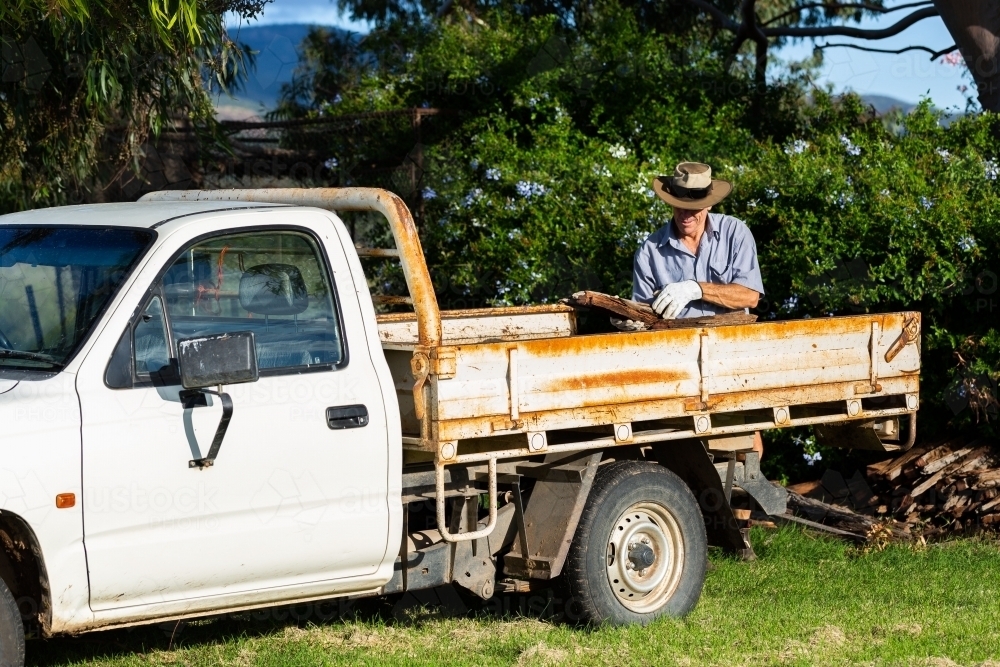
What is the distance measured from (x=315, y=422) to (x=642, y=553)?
6.15 ft

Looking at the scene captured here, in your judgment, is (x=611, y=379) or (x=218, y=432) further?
(x=611, y=379)

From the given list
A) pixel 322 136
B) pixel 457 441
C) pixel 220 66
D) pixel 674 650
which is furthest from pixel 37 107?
pixel 674 650

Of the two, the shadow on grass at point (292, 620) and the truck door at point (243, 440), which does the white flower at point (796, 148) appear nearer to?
the shadow on grass at point (292, 620)

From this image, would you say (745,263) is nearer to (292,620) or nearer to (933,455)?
(933,455)

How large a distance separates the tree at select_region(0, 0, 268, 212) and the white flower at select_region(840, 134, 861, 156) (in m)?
4.34

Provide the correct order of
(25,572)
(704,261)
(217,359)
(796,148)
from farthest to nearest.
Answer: (796,148) < (704,261) < (25,572) < (217,359)

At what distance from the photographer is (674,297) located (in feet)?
23.4

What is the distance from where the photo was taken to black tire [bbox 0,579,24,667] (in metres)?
4.47

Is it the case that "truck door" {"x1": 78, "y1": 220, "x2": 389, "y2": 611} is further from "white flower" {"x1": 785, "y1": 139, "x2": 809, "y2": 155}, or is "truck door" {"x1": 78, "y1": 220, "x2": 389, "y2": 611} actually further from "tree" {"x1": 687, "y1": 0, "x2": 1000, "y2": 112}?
"tree" {"x1": 687, "y1": 0, "x2": 1000, "y2": 112}

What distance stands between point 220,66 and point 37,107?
1.30m

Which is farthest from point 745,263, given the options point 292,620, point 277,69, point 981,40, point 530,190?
point 277,69

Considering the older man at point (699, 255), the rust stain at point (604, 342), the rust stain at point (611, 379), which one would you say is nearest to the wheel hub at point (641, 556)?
the rust stain at point (611, 379)

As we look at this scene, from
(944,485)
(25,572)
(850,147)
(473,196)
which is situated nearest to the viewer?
(25,572)

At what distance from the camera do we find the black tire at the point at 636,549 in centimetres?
597
